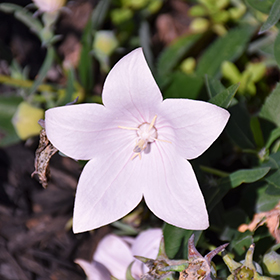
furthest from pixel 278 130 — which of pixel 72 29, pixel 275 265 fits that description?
pixel 72 29

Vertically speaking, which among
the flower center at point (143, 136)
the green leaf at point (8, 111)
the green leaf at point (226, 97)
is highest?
the green leaf at point (226, 97)

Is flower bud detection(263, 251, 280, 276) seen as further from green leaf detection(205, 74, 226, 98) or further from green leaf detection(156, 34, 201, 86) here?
green leaf detection(156, 34, 201, 86)

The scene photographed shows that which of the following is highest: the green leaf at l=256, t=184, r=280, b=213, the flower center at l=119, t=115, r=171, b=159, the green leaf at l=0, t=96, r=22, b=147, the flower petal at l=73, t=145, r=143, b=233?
the flower center at l=119, t=115, r=171, b=159

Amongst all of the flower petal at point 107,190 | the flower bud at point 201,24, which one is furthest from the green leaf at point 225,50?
the flower petal at point 107,190

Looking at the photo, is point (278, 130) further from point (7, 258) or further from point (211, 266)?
point (7, 258)

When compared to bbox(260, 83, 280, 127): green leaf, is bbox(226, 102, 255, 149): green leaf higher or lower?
lower

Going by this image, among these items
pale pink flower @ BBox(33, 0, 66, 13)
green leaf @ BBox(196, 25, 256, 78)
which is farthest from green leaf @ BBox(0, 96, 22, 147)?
green leaf @ BBox(196, 25, 256, 78)

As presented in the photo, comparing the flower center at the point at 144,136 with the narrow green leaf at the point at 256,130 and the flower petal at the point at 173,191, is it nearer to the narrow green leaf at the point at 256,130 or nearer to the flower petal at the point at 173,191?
the flower petal at the point at 173,191

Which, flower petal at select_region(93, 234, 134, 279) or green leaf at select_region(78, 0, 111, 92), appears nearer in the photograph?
flower petal at select_region(93, 234, 134, 279)
